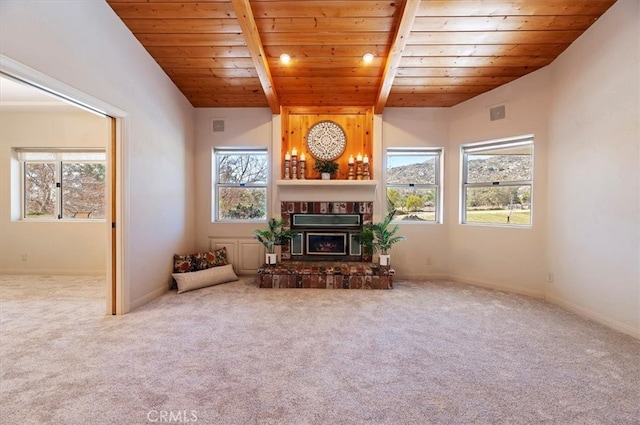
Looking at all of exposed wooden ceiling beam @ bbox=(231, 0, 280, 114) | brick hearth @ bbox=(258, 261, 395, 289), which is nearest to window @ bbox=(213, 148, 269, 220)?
exposed wooden ceiling beam @ bbox=(231, 0, 280, 114)

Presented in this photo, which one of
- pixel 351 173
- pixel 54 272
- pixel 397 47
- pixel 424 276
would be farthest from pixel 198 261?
pixel 397 47

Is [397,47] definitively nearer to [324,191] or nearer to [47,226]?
[324,191]

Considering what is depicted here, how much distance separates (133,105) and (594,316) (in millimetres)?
5309

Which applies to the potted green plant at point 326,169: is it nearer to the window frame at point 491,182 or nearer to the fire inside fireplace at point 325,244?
the fire inside fireplace at point 325,244

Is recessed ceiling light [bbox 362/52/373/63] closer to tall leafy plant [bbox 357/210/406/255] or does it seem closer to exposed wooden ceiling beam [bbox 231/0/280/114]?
exposed wooden ceiling beam [bbox 231/0/280/114]

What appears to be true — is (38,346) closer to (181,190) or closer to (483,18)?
(181,190)

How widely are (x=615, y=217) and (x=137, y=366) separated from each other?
4241 millimetres

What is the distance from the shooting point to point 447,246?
4.38m

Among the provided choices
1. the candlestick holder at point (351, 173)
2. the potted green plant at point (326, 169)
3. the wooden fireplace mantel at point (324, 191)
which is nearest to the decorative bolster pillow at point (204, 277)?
the wooden fireplace mantel at point (324, 191)

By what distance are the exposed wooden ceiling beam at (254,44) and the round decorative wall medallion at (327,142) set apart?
0.83 meters

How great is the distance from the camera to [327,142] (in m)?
4.47

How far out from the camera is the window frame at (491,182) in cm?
365

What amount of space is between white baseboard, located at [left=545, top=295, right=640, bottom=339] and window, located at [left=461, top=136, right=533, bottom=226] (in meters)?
0.99

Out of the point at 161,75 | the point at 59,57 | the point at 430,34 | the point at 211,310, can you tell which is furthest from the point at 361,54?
the point at 211,310
